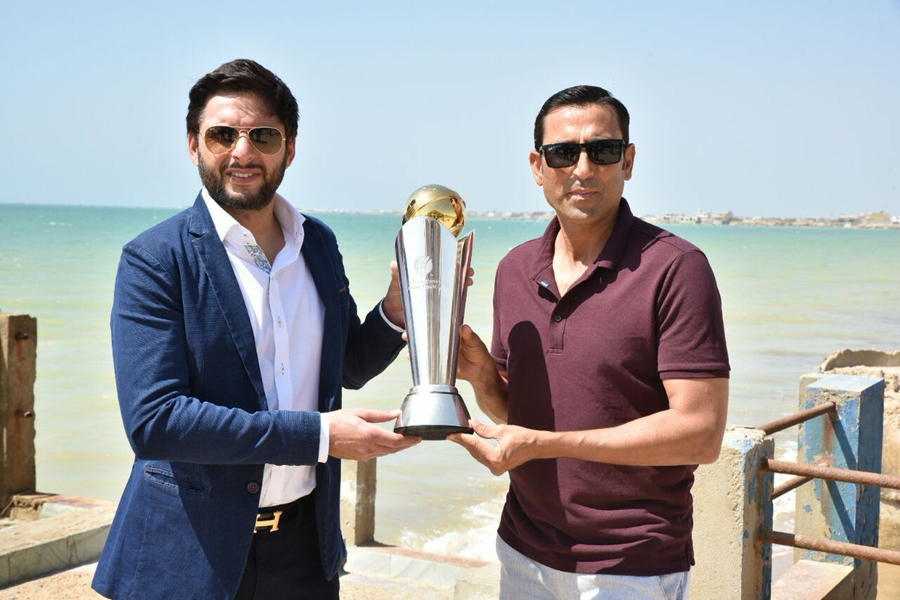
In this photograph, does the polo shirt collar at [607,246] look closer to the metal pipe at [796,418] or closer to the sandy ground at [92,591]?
the metal pipe at [796,418]

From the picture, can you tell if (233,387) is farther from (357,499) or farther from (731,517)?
(357,499)

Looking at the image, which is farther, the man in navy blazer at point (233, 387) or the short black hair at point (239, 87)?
the short black hair at point (239, 87)

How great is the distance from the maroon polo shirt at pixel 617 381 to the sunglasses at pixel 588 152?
0.19 metres

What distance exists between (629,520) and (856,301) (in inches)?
1658

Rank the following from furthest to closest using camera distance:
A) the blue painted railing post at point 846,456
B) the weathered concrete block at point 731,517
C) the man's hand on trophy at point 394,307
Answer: the blue painted railing post at point 846,456
the weathered concrete block at point 731,517
the man's hand on trophy at point 394,307

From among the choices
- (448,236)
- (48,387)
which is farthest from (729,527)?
(48,387)

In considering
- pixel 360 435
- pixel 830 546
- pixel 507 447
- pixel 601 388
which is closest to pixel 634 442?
pixel 601 388

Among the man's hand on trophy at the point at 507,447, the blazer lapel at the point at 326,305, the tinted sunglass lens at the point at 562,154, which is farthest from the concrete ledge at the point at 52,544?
the tinted sunglass lens at the point at 562,154

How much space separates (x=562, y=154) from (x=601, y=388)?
67 centimetres

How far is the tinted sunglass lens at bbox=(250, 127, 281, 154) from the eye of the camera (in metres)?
2.80

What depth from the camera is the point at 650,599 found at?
2.54 m

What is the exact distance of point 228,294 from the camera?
2.68m

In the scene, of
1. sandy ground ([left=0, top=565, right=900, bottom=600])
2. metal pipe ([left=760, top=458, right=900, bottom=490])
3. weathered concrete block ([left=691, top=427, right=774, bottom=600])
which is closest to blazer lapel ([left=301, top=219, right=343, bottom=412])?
weathered concrete block ([left=691, top=427, right=774, bottom=600])

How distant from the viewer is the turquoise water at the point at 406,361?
1095 centimetres
